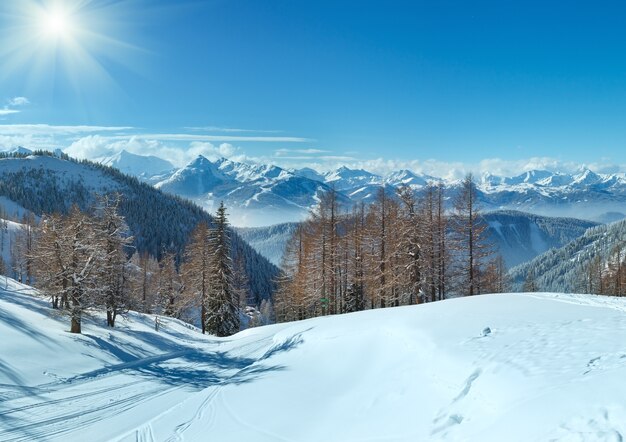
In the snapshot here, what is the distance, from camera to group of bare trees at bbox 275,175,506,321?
1073 inches

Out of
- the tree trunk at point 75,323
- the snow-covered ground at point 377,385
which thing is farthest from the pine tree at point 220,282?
the snow-covered ground at point 377,385

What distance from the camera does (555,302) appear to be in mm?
14320

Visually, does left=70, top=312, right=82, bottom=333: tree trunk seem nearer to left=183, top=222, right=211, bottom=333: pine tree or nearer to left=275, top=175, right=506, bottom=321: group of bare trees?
left=183, top=222, right=211, bottom=333: pine tree

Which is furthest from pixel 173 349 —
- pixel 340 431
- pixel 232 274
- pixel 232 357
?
pixel 340 431

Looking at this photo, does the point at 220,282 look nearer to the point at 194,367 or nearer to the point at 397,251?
the point at 397,251

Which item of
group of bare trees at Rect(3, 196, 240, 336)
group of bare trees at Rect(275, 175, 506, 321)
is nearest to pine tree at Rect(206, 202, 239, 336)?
group of bare trees at Rect(3, 196, 240, 336)

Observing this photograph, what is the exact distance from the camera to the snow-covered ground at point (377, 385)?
722 centimetres

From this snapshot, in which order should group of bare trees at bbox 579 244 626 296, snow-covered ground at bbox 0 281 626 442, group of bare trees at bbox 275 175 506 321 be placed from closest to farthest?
snow-covered ground at bbox 0 281 626 442 → group of bare trees at bbox 275 175 506 321 → group of bare trees at bbox 579 244 626 296

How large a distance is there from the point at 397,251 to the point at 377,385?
18.1m

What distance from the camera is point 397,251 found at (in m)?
28.1

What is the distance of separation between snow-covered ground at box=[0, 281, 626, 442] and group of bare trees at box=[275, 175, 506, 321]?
36.4 feet

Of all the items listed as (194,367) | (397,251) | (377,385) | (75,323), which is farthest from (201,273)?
(377,385)

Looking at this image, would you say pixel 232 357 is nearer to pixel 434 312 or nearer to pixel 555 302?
pixel 434 312

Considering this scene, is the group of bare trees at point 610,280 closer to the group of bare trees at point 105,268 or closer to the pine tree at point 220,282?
the pine tree at point 220,282
